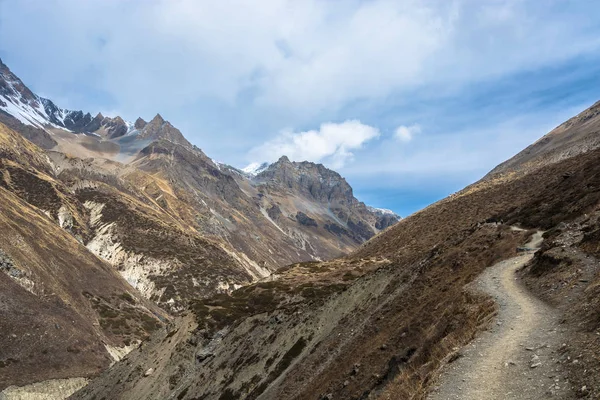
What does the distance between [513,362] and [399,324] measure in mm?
16882

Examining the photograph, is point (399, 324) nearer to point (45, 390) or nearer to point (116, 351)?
point (45, 390)

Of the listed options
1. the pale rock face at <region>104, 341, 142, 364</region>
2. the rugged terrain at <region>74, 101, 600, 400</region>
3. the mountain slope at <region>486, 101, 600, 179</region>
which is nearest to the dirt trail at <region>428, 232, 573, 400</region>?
the rugged terrain at <region>74, 101, 600, 400</region>

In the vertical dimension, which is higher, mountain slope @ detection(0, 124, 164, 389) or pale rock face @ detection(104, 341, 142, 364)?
mountain slope @ detection(0, 124, 164, 389)

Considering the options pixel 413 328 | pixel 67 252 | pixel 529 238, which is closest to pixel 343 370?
pixel 413 328

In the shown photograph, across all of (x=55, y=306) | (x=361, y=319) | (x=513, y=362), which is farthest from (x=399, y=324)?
(x=55, y=306)

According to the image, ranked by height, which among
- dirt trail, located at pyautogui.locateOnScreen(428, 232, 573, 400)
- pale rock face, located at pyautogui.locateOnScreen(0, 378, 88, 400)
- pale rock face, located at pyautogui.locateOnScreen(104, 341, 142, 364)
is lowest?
dirt trail, located at pyautogui.locateOnScreen(428, 232, 573, 400)

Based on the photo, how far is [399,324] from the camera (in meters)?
32.6

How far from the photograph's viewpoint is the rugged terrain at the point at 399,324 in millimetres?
19581

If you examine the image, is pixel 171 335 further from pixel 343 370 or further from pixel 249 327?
pixel 343 370

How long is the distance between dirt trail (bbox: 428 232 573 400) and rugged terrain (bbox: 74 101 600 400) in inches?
7.5

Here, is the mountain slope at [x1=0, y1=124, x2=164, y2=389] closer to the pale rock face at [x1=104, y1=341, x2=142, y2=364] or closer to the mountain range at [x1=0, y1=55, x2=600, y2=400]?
the mountain range at [x1=0, y1=55, x2=600, y2=400]

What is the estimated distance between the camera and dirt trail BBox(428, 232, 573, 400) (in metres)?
14.0

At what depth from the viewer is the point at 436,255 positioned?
42875 millimetres

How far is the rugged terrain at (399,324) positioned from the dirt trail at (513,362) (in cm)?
19
